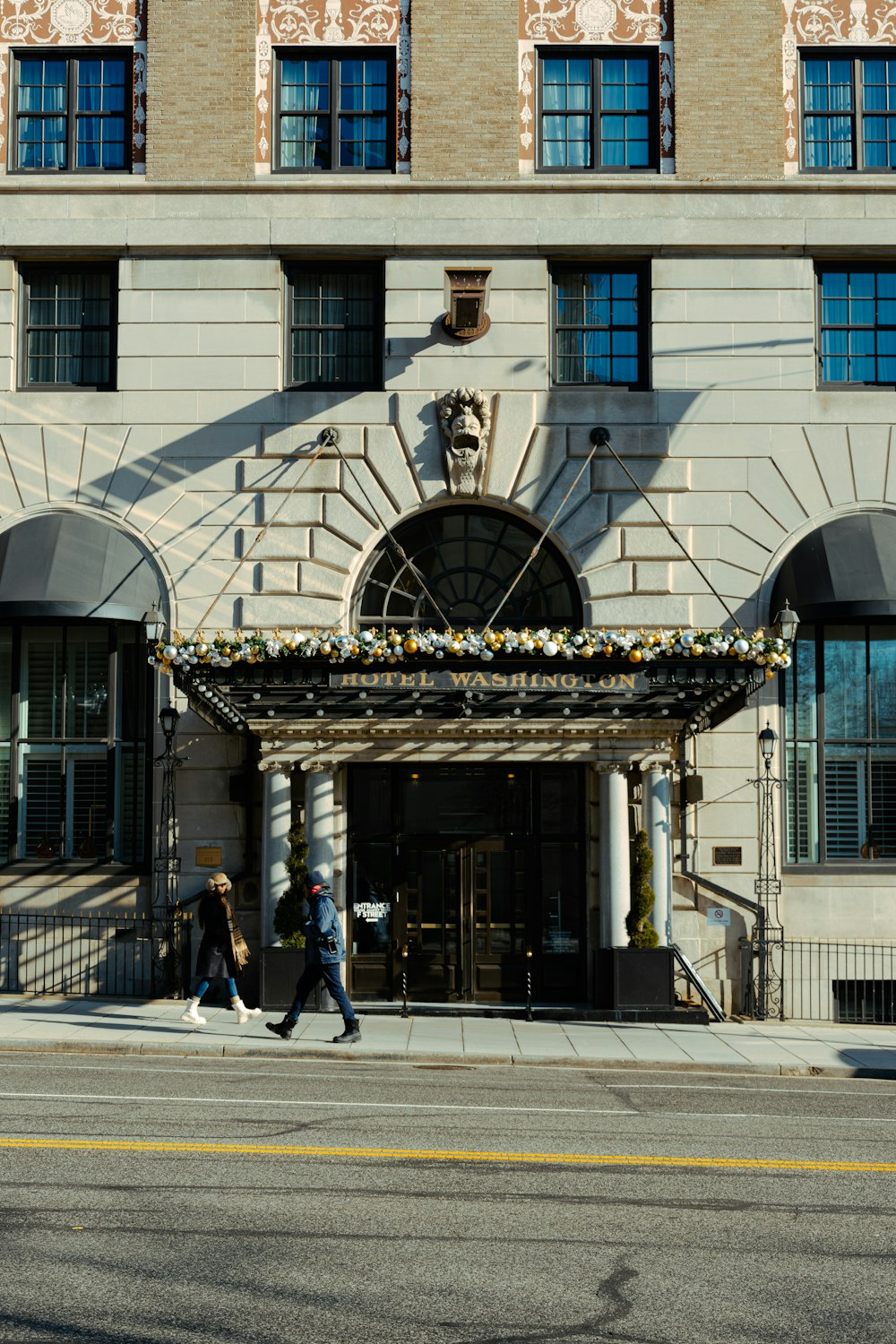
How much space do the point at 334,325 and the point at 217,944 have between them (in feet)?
32.6

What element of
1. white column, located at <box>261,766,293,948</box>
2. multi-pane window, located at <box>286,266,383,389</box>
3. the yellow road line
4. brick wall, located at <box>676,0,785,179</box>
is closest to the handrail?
white column, located at <box>261,766,293,948</box>

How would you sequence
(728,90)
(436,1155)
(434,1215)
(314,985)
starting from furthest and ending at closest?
(728,90)
(314,985)
(436,1155)
(434,1215)

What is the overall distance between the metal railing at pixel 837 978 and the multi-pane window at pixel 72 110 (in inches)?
631

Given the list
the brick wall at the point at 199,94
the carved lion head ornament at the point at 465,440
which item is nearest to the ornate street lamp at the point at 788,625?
the carved lion head ornament at the point at 465,440

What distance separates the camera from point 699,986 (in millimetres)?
19641

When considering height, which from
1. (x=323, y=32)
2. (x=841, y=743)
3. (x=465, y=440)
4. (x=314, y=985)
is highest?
(x=323, y=32)

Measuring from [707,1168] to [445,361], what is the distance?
1423cm

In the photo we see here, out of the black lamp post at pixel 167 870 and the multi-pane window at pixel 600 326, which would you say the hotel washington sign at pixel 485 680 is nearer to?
the black lamp post at pixel 167 870

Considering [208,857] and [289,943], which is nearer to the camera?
[289,943]

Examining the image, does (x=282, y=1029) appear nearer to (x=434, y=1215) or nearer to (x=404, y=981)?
(x=404, y=981)

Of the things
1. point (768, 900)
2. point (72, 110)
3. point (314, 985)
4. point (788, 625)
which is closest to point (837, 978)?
point (768, 900)

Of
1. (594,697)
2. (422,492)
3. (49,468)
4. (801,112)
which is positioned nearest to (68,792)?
(49,468)

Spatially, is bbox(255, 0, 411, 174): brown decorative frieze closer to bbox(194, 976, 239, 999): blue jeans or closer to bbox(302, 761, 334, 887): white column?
bbox(302, 761, 334, 887): white column

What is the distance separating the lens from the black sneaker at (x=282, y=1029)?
16.3 meters
